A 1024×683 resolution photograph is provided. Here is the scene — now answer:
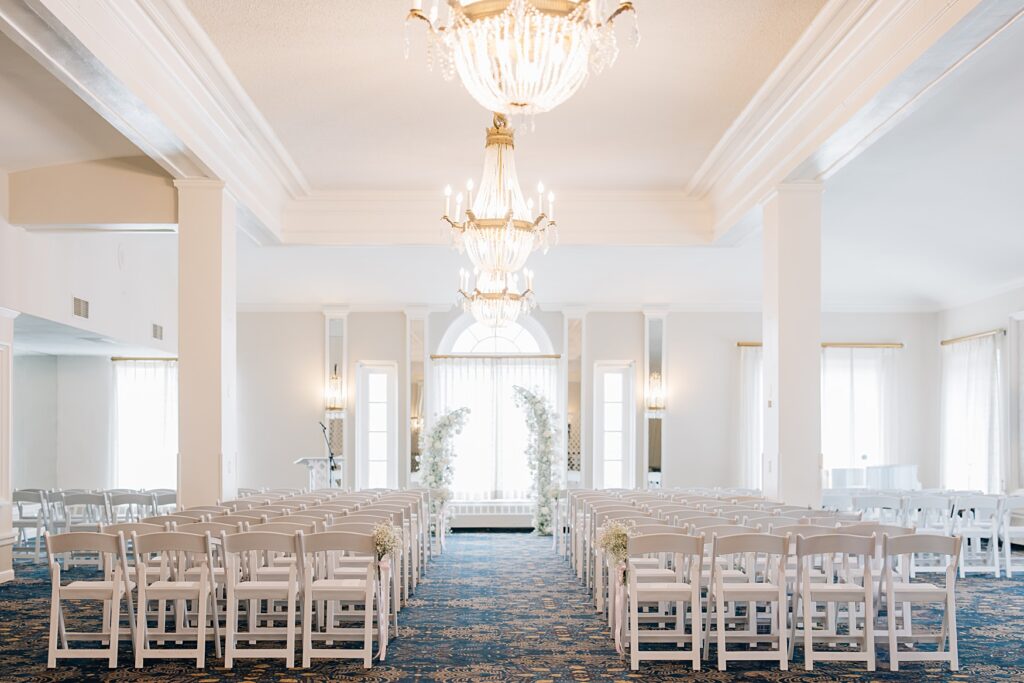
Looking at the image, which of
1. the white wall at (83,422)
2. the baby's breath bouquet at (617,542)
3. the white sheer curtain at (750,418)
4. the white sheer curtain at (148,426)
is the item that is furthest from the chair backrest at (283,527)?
the white sheer curtain at (148,426)

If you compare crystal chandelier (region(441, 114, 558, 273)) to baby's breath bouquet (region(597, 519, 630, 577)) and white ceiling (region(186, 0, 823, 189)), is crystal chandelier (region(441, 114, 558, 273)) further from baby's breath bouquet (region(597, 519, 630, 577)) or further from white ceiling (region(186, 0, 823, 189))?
baby's breath bouquet (region(597, 519, 630, 577))

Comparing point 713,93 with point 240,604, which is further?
point 713,93

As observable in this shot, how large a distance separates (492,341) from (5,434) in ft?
28.1

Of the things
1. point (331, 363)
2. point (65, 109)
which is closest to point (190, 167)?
point (65, 109)

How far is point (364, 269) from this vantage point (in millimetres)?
16125

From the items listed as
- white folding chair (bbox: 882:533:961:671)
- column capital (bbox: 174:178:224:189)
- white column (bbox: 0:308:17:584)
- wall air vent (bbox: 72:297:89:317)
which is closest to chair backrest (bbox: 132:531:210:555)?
white folding chair (bbox: 882:533:961:671)

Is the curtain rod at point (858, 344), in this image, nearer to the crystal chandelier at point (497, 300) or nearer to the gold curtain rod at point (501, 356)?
the gold curtain rod at point (501, 356)

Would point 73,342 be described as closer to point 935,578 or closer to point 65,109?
point 65,109

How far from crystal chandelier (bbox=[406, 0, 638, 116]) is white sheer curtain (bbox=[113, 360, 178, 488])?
1389 centimetres

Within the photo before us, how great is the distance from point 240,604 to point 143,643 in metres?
1.64

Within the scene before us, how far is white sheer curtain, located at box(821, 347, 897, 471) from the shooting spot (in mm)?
16969

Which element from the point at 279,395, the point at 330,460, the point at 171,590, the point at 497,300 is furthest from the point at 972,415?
the point at 171,590

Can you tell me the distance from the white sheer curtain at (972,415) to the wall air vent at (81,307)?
11.9 metres

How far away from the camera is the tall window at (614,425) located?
17.0m
